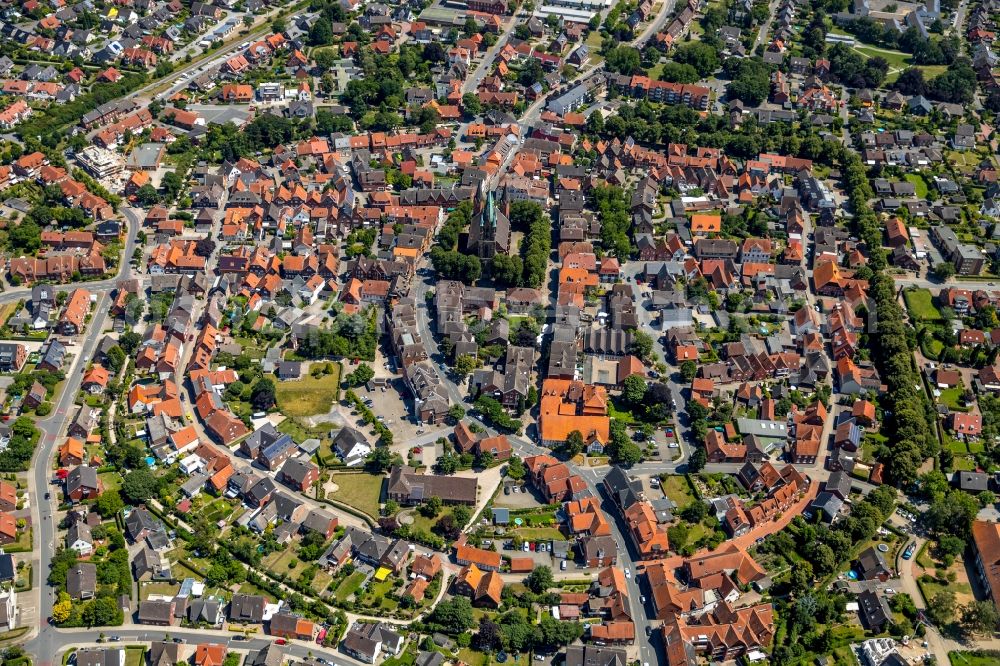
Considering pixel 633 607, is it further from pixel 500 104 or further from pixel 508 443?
pixel 500 104

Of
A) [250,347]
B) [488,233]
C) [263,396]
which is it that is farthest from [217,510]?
[488,233]

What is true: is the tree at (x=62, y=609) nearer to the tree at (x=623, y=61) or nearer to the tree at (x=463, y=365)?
the tree at (x=463, y=365)

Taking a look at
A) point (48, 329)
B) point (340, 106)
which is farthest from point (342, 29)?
point (48, 329)

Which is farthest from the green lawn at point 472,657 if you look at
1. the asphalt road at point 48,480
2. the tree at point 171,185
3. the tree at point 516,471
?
the tree at point 171,185

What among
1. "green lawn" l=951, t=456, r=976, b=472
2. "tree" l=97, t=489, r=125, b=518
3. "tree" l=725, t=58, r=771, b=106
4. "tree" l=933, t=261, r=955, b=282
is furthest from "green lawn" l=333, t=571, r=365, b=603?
"tree" l=725, t=58, r=771, b=106

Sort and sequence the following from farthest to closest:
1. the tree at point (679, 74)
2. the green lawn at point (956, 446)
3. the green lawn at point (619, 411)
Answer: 1. the tree at point (679, 74)
2. the green lawn at point (619, 411)
3. the green lawn at point (956, 446)

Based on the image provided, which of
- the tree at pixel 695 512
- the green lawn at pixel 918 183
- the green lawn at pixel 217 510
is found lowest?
the green lawn at pixel 217 510
